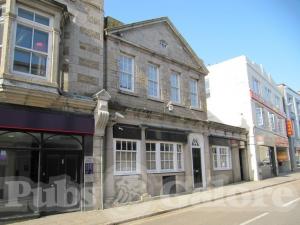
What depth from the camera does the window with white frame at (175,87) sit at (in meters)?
16.4

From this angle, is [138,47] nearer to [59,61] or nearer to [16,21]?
[59,61]

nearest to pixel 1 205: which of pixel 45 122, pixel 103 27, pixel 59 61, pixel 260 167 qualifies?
pixel 45 122

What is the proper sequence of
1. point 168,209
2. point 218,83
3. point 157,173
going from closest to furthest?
point 168,209 → point 157,173 → point 218,83

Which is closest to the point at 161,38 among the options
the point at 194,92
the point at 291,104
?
the point at 194,92

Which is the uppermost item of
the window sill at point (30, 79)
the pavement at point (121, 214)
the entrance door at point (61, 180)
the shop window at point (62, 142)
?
the window sill at point (30, 79)

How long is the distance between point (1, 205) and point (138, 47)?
30.8 ft

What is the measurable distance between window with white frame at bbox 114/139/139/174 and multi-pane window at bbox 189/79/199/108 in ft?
19.9

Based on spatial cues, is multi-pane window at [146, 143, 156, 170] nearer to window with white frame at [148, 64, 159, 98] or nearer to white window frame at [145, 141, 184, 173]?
white window frame at [145, 141, 184, 173]

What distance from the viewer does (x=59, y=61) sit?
35.2ft

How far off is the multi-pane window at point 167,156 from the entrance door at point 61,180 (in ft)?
16.9

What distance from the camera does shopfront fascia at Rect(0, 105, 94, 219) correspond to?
9.20 meters

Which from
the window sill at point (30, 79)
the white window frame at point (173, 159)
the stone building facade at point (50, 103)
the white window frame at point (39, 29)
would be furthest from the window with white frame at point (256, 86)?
the window sill at point (30, 79)

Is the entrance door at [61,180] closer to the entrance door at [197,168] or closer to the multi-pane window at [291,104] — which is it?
the entrance door at [197,168]

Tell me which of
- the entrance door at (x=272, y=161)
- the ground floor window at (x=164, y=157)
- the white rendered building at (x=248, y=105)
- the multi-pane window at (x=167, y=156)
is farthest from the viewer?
the entrance door at (x=272, y=161)
